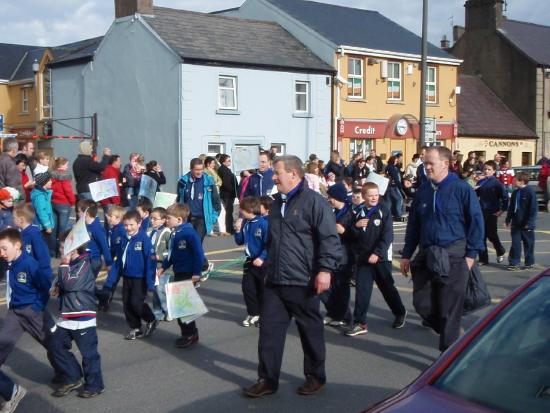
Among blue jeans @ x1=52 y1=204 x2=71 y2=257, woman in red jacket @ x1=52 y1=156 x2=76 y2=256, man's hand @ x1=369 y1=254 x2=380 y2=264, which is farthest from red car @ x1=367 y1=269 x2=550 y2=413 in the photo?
blue jeans @ x1=52 y1=204 x2=71 y2=257

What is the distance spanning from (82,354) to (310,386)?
1.86 metres

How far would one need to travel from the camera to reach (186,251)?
26.0ft

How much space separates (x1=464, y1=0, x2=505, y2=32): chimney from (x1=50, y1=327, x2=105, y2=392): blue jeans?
136ft

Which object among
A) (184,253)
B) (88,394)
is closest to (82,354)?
(88,394)

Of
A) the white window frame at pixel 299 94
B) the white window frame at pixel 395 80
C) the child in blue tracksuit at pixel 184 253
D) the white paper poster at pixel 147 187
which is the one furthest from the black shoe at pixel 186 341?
the white window frame at pixel 395 80

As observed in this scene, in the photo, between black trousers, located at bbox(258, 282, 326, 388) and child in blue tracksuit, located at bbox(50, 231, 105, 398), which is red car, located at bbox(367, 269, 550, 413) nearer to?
black trousers, located at bbox(258, 282, 326, 388)

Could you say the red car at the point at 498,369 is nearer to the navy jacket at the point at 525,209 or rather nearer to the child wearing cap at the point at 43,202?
the navy jacket at the point at 525,209

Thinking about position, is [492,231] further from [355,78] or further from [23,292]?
[355,78]

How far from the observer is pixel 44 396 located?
6.25m

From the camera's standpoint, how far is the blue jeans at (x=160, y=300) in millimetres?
7609

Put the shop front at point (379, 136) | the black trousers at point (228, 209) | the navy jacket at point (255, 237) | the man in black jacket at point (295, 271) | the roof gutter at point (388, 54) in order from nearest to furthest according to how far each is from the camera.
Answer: the man in black jacket at point (295, 271), the navy jacket at point (255, 237), the black trousers at point (228, 209), the roof gutter at point (388, 54), the shop front at point (379, 136)

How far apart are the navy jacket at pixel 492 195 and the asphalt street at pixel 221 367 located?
166 inches

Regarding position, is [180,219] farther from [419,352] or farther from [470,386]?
[470,386]

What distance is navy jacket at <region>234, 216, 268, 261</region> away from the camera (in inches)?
326
